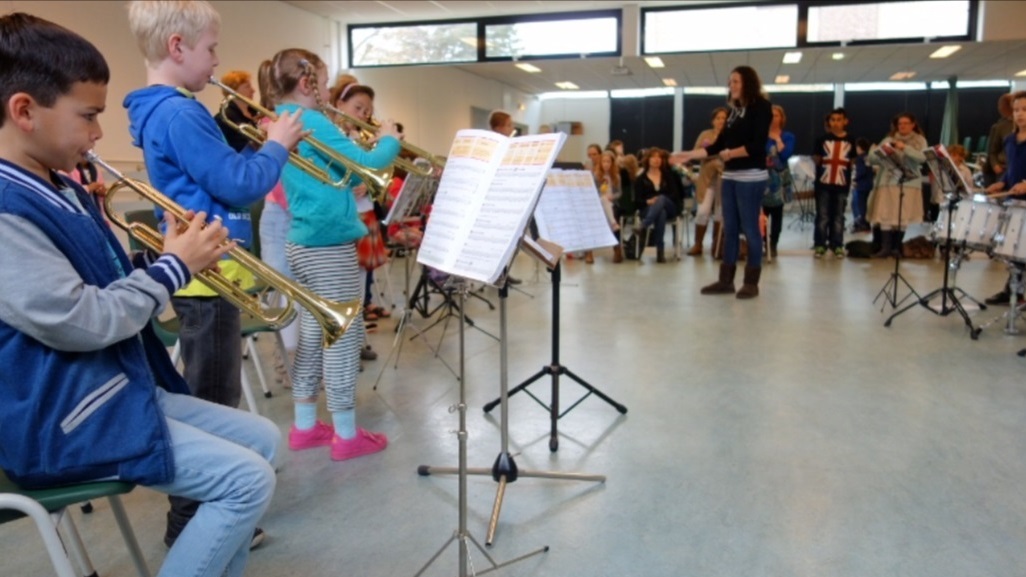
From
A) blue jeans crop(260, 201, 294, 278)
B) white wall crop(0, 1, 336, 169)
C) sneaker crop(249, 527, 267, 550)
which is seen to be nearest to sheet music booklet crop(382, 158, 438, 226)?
blue jeans crop(260, 201, 294, 278)

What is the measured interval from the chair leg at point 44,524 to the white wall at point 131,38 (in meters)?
4.94

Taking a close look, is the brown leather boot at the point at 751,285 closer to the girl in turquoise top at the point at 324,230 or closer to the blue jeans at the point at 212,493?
the girl in turquoise top at the point at 324,230

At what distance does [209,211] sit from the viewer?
1.82 metres

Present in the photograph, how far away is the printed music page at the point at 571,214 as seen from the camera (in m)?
2.63

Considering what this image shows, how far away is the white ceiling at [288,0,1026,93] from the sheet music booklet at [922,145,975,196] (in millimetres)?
3639

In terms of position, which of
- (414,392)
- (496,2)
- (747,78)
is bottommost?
(414,392)

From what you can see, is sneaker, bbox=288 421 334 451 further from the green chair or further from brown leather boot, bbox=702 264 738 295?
brown leather boot, bbox=702 264 738 295

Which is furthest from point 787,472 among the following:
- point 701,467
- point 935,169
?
point 935,169

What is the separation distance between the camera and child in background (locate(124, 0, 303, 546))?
1.72 m

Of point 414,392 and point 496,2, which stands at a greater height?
point 496,2

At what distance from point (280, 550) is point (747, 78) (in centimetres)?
Result: 452

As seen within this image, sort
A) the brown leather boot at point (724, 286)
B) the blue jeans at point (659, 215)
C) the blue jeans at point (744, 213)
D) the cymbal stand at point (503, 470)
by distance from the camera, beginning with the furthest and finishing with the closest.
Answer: the blue jeans at point (659, 215), the brown leather boot at point (724, 286), the blue jeans at point (744, 213), the cymbal stand at point (503, 470)

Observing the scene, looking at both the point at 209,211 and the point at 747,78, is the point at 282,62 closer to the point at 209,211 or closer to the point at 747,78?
the point at 209,211

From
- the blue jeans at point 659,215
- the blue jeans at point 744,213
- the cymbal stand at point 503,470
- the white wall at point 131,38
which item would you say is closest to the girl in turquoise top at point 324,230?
the cymbal stand at point 503,470
